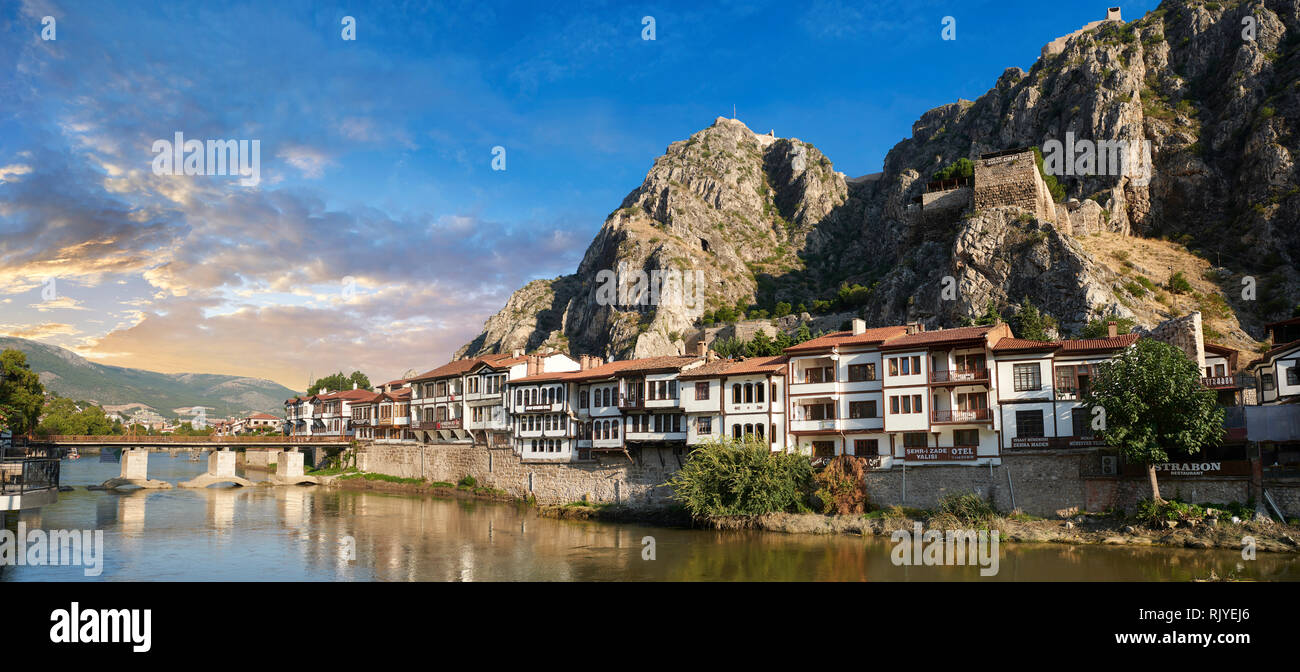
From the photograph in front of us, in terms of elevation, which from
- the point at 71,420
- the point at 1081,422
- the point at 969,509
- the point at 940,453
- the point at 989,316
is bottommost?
the point at 969,509

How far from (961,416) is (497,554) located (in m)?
26.6

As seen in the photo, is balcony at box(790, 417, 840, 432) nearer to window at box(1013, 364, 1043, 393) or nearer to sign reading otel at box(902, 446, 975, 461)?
sign reading otel at box(902, 446, 975, 461)

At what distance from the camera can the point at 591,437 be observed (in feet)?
187

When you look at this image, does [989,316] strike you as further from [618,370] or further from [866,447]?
[618,370]

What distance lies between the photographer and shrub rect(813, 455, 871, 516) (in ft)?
140

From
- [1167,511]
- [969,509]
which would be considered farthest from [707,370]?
[1167,511]

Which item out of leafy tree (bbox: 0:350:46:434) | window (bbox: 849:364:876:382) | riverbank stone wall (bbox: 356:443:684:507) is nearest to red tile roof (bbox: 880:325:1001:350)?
window (bbox: 849:364:876:382)

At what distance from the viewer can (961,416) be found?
4166cm

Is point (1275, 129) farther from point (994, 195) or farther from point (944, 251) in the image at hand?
point (944, 251)

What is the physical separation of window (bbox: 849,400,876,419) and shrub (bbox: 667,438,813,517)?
4.15m

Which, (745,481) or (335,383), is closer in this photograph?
(745,481)
